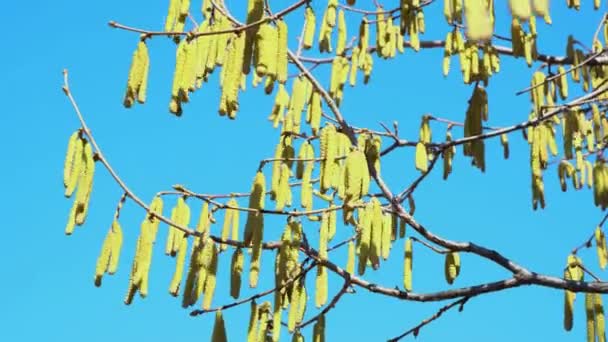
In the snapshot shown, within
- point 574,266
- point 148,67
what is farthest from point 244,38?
point 574,266

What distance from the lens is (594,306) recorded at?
3342 millimetres

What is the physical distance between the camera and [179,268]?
2.82m

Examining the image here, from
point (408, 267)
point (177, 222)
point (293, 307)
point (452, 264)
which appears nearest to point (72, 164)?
point (177, 222)

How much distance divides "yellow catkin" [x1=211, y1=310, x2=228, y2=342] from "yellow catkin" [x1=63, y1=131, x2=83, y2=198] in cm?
66

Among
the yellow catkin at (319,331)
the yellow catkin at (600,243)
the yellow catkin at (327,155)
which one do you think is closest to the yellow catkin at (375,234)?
the yellow catkin at (327,155)

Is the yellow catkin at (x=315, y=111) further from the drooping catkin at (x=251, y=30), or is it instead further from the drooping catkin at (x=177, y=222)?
the drooping catkin at (x=251, y=30)

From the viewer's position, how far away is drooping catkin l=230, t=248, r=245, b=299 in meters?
2.87

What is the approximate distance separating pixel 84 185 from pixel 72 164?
82 millimetres

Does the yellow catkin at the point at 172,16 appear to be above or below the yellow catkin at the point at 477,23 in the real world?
above

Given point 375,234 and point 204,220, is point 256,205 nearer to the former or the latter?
point 204,220

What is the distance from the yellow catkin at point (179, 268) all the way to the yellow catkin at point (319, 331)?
0.55 metres

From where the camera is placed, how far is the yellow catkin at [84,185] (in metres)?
2.67

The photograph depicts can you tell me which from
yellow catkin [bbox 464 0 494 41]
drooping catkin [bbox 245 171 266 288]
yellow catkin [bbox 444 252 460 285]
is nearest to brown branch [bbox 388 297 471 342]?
yellow catkin [bbox 444 252 460 285]

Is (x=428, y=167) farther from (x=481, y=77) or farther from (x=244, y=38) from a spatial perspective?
(x=244, y=38)
